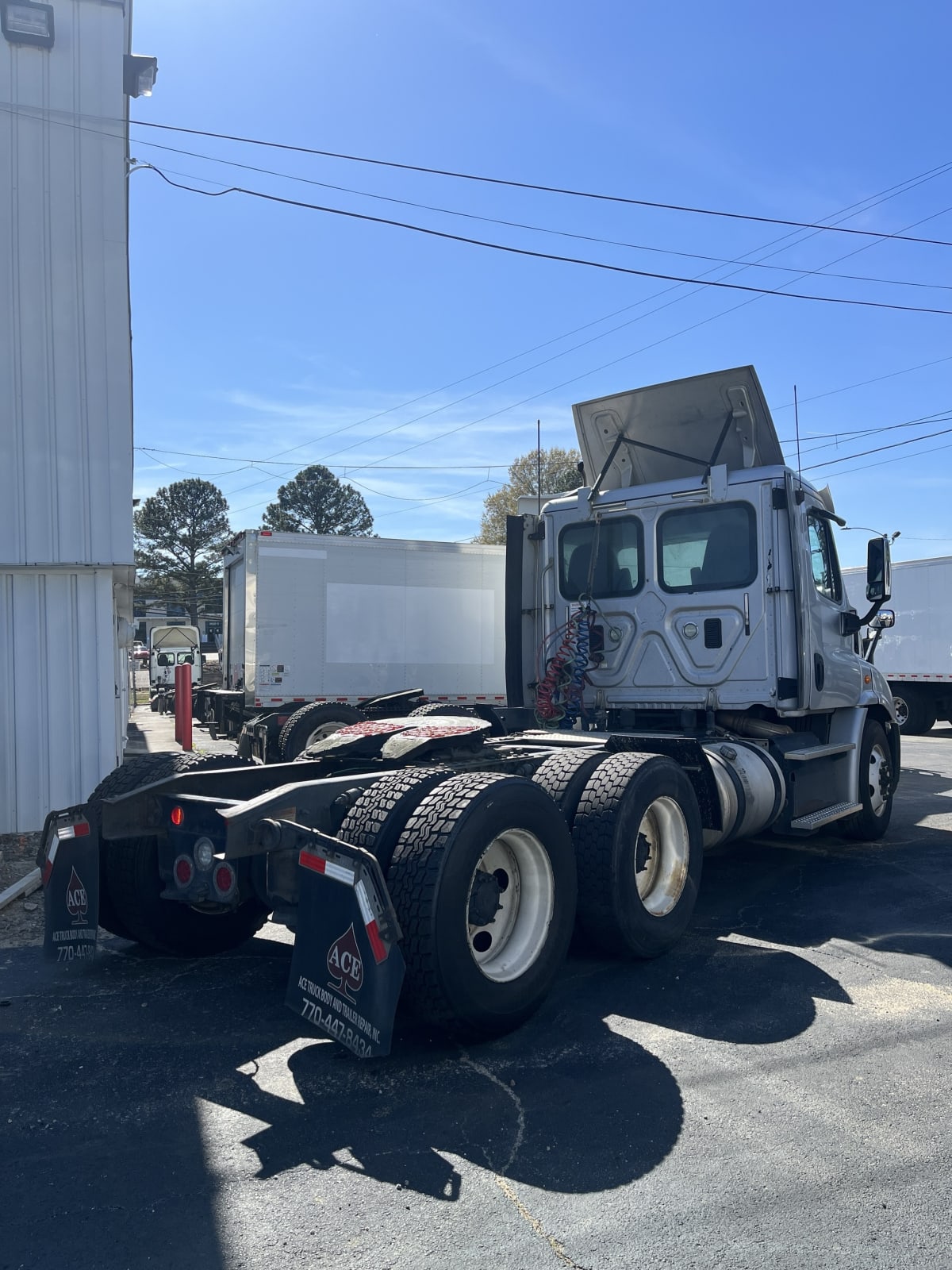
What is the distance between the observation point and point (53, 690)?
868 centimetres

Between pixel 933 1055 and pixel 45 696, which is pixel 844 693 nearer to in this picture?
pixel 933 1055

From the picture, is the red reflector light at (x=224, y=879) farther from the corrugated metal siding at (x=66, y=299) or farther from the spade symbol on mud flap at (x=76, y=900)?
the corrugated metal siding at (x=66, y=299)

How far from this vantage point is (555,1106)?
12.0 ft

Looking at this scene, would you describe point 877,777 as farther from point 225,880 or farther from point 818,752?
point 225,880

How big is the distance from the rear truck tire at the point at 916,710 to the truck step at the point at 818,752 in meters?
13.0

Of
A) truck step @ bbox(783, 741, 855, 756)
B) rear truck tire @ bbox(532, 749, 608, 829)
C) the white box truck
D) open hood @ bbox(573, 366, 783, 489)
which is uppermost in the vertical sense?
open hood @ bbox(573, 366, 783, 489)

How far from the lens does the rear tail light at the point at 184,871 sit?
4.61 m

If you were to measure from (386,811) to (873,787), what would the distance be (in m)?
6.05

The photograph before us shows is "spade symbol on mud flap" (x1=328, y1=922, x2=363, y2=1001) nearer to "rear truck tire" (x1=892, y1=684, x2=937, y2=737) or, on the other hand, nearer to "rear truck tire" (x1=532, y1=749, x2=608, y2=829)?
"rear truck tire" (x1=532, y1=749, x2=608, y2=829)

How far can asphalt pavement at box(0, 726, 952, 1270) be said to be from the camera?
2854mm

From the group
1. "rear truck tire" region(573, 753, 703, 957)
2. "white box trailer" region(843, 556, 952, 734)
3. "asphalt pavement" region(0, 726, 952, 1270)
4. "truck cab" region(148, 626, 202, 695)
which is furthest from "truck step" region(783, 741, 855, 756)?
"truck cab" region(148, 626, 202, 695)

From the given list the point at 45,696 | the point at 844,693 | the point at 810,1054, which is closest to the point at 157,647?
the point at 45,696

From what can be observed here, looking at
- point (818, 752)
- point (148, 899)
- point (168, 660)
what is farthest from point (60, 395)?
point (168, 660)

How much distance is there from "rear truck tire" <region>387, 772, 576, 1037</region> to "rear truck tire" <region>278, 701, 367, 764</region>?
6946 mm
